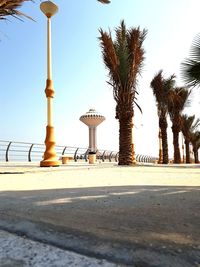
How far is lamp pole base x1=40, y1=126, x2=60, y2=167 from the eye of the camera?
1316 cm

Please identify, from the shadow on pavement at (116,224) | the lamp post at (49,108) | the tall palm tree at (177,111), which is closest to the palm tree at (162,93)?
the tall palm tree at (177,111)

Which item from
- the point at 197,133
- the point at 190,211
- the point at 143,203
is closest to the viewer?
the point at 190,211

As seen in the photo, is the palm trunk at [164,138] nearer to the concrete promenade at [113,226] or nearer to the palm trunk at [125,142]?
the palm trunk at [125,142]

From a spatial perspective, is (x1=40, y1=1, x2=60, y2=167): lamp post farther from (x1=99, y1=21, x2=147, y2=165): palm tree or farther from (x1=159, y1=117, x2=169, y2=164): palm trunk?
(x1=159, y1=117, x2=169, y2=164): palm trunk

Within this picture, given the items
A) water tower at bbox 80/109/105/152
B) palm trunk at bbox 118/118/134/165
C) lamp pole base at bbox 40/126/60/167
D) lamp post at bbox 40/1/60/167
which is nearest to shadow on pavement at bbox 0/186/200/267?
lamp pole base at bbox 40/126/60/167

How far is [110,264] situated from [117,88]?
13823 mm

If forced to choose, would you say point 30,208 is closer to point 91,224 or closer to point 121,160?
point 91,224

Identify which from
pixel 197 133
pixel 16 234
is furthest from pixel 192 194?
pixel 197 133

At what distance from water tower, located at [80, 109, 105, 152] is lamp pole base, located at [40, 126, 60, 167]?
54746mm

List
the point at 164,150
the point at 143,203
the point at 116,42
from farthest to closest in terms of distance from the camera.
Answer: the point at 164,150, the point at 116,42, the point at 143,203

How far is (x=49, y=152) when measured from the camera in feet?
43.8

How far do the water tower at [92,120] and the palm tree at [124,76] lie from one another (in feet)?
172

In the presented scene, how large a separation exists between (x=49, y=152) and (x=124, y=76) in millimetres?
4862

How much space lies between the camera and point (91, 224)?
2.89 meters
